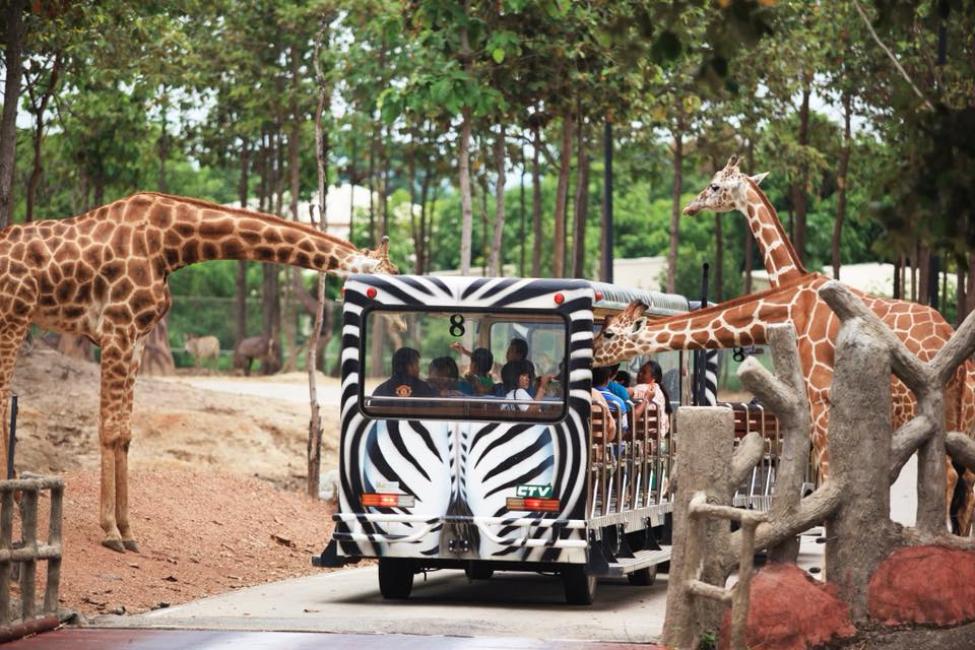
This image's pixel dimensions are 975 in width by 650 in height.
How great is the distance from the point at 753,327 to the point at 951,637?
687cm

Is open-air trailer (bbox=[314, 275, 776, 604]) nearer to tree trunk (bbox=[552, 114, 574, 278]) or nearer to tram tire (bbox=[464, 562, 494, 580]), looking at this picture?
tram tire (bbox=[464, 562, 494, 580])

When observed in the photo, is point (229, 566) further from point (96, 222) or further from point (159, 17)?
point (159, 17)

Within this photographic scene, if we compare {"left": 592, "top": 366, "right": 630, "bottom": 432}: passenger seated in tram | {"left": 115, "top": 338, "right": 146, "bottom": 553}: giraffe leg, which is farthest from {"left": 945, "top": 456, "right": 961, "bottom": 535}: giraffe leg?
{"left": 115, "top": 338, "right": 146, "bottom": 553}: giraffe leg

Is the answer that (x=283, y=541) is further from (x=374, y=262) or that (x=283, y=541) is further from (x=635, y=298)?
(x=635, y=298)

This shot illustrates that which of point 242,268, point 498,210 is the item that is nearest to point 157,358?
point 242,268

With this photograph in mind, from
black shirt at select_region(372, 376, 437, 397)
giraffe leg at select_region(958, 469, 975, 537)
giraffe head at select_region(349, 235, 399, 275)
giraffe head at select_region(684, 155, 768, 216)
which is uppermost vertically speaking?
giraffe head at select_region(684, 155, 768, 216)

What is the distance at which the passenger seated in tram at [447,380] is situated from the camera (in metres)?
15.9

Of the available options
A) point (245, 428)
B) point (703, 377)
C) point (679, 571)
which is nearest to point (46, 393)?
point (245, 428)

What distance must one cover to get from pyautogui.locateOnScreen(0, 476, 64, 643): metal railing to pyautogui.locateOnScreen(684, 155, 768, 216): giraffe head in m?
9.54

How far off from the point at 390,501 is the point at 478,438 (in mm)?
880

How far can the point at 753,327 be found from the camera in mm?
18531

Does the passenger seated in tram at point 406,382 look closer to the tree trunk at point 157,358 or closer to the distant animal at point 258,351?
the tree trunk at point 157,358

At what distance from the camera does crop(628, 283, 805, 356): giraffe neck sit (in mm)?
18531

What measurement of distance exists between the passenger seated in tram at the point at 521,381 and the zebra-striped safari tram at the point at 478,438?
0.01 metres
